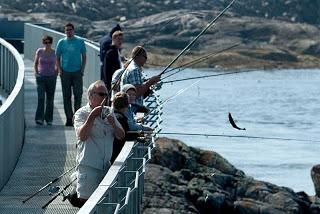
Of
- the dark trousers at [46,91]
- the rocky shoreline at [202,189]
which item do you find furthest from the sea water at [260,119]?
the dark trousers at [46,91]

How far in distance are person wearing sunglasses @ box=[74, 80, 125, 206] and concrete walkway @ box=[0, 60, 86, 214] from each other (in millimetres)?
2138

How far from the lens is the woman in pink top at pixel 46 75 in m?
18.5

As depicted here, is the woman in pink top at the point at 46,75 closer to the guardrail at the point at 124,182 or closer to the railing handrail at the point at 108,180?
the guardrail at the point at 124,182

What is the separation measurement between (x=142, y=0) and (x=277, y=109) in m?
25.7

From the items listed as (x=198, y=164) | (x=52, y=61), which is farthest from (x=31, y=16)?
(x=52, y=61)

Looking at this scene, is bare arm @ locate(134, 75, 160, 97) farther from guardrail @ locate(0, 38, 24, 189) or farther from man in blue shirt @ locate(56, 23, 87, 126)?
man in blue shirt @ locate(56, 23, 87, 126)

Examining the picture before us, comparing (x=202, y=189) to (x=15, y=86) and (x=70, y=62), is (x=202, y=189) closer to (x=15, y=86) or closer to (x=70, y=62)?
(x=70, y=62)

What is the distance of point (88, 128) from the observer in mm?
10469

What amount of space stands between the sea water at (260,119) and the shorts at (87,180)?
11837 mm

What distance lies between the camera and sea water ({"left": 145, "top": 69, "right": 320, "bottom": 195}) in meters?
48.2

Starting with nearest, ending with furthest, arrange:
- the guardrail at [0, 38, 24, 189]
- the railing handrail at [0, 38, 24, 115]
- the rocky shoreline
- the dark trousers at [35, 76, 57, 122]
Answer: the guardrail at [0, 38, 24, 189] < the railing handrail at [0, 38, 24, 115] < the dark trousers at [35, 76, 57, 122] < the rocky shoreline

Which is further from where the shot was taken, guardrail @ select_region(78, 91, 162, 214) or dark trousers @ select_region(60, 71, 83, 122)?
dark trousers @ select_region(60, 71, 83, 122)

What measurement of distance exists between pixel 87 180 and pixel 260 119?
2503 inches

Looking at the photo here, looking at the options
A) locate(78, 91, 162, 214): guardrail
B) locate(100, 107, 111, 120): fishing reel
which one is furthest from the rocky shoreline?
locate(100, 107, 111, 120): fishing reel
